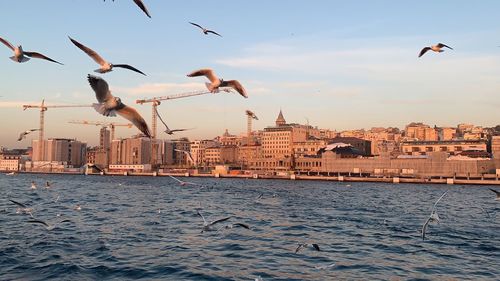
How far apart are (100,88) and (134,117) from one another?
873mm

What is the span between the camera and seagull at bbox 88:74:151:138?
923 cm

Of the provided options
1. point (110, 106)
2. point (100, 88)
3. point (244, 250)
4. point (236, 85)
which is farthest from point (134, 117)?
point (244, 250)

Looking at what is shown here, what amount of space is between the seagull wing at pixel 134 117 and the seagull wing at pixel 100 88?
0.39m

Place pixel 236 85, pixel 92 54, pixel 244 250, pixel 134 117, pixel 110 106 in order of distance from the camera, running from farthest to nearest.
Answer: pixel 244 250 < pixel 236 85 < pixel 92 54 < pixel 110 106 < pixel 134 117

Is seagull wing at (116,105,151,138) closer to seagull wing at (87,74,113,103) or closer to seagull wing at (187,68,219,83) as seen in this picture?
seagull wing at (87,74,113,103)

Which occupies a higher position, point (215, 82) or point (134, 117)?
point (215, 82)

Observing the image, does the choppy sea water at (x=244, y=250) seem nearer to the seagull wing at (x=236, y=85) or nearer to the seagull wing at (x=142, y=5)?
the seagull wing at (x=236, y=85)

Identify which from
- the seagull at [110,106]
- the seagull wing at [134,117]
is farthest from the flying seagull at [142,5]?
the seagull wing at [134,117]

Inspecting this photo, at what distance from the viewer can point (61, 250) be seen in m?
18.9

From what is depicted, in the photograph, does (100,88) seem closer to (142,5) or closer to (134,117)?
(134,117)

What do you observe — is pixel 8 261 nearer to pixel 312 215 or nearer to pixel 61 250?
pixel 61 250

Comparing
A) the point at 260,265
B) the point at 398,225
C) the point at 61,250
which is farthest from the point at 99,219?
the point at 398,225

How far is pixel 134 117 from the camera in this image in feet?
30.5

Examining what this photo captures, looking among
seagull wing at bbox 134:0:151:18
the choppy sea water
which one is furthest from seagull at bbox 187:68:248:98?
the choppy sea water
